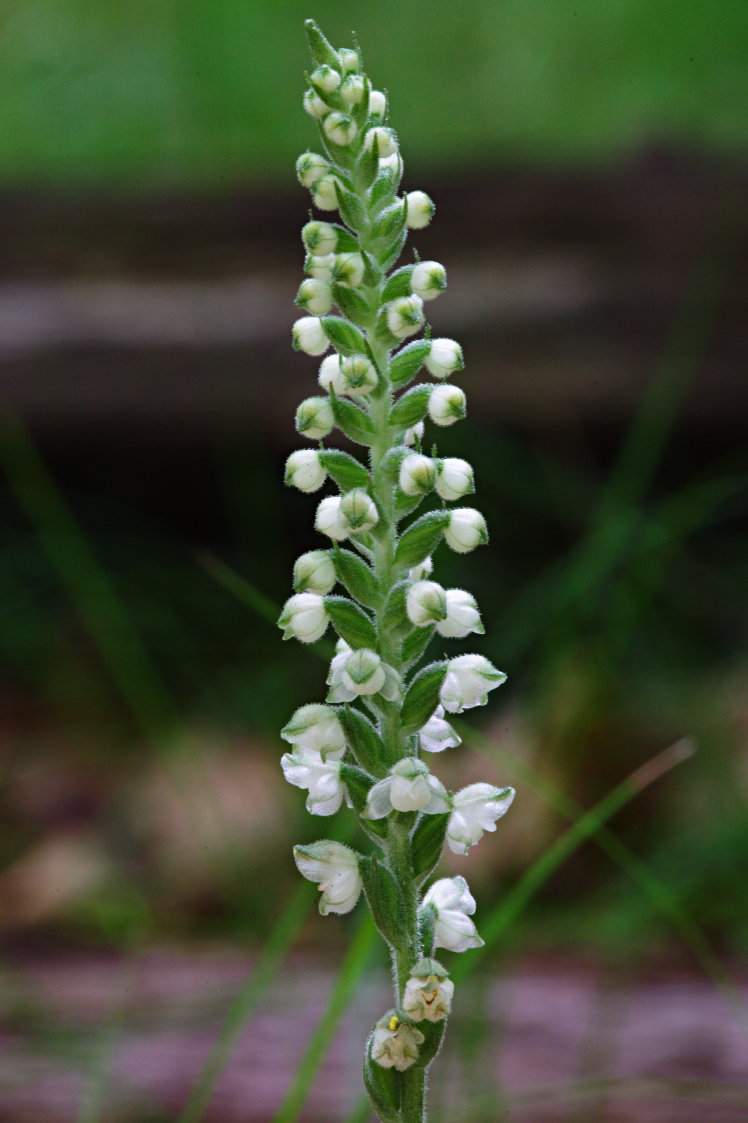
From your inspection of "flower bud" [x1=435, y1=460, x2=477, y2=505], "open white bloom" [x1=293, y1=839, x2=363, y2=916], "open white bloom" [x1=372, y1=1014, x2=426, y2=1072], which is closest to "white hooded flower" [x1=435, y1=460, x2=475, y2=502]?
"flower bud" [x1=435, y1=460, x2=477, y2=505]

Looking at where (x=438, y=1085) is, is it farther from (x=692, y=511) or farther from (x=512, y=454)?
(x=512, y=454)

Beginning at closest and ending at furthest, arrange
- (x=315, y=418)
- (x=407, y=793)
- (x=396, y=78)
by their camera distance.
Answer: (x=407, y=793) < (x=315, y=418) < (x=396, y=78)

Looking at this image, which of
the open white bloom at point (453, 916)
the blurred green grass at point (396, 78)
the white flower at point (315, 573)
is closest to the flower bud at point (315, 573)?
the white flower at point (315, 573)

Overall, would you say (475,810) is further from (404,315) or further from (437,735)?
(404,315)

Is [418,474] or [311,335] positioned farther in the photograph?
[311,335]

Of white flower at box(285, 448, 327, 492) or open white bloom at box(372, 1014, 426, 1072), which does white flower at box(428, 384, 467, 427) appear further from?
open white bloom at box(372, 1014, 426, 1072)

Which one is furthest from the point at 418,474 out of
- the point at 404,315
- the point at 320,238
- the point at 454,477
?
the point at 320,238

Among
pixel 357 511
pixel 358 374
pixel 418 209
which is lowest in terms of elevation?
pixel 357 511
